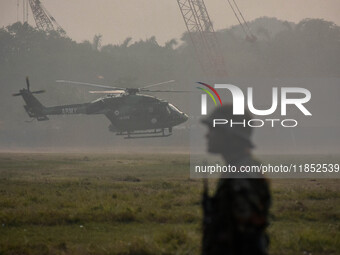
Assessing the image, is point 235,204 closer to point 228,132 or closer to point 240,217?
point 240,217

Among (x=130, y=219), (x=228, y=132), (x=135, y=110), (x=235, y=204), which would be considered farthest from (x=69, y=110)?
(x=235, y=204)

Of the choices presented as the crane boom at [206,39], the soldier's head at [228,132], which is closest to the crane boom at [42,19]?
the crane boom at [206,39]

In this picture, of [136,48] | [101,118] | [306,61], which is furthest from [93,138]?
[136,48]

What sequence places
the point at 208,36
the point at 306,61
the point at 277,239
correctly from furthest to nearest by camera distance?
the point at 306,61, the point at 208,36, the point at 277,239

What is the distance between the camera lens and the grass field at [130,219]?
12414 millimetres

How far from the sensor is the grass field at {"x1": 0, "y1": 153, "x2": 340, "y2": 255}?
1241cm

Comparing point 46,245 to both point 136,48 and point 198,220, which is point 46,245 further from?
point 136,48

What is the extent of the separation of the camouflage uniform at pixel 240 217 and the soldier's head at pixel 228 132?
33cm

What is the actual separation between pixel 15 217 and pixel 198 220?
4.93 m

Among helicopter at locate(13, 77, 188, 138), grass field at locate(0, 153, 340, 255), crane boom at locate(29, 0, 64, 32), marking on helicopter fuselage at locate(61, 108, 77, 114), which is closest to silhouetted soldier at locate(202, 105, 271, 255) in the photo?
grass field at locate(0, 153, 340, 255)

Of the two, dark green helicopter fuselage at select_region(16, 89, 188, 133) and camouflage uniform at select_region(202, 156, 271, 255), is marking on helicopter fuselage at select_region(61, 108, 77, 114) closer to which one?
dark green helicopter fuselage at select_region(16, 89, 188, 133)

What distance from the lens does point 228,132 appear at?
5.56m

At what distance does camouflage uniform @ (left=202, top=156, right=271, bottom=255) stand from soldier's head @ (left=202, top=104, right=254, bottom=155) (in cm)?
33

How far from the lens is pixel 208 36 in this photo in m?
99.9
